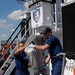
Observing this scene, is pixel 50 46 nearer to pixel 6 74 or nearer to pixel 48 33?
pixel 48 33

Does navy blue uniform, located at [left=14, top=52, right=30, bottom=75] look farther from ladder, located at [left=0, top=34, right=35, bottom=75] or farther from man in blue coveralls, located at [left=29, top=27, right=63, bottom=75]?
ladder, located at [left=0, top=34, right=35, bottom=75]

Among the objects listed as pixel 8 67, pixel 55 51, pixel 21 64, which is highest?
pixel 55 51

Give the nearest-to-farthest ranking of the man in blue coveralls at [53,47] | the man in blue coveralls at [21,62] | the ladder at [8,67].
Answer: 1. the man in blue coveralls at [53,47]
2. the man in blue coveralls at [21,62]
3. the ladder at [8,67]

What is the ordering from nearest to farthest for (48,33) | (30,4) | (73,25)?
1. (48,33)
2. (73,25)
3. (30,4)

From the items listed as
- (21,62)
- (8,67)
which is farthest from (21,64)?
(8,67)

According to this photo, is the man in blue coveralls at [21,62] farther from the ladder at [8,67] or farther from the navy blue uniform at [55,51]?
the ladder at [8,67]

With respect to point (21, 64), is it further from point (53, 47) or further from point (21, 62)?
point (53, 47)

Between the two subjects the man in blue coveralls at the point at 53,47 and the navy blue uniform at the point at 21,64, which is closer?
the man in blue coveralls at the point at 53,47

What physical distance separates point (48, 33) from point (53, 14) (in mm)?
4010

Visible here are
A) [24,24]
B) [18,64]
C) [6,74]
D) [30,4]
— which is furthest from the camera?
[24,24]

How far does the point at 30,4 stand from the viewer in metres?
9.74

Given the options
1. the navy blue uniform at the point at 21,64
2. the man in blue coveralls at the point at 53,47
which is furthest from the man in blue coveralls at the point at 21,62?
the man in blue coveralls at the point at 53,47

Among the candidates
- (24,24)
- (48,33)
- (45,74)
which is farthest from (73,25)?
(24,24)

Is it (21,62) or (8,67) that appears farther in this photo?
(8,67)
